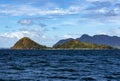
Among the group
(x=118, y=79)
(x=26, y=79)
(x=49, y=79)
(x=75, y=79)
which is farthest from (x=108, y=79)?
(x=26, y=79)

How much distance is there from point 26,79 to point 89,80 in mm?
10522

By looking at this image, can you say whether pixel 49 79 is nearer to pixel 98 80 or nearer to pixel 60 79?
A: pixel 60 79

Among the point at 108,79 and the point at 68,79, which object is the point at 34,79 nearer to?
the point at 68,79

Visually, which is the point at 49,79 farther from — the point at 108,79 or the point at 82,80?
the point at 108,79

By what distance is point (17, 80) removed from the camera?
59188 mm

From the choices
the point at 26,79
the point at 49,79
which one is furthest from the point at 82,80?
the point at 26,79

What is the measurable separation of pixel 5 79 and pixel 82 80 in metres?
12.9

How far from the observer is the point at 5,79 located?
60250mm

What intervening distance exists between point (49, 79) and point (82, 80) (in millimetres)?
5589

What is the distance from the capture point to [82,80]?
60.2 meters

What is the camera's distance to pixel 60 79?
61.3 meters

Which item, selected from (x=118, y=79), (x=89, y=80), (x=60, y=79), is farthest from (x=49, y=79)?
(x=118, y=79)

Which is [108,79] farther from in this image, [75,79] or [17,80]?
[17,80]

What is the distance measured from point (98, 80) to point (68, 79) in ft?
17.1
